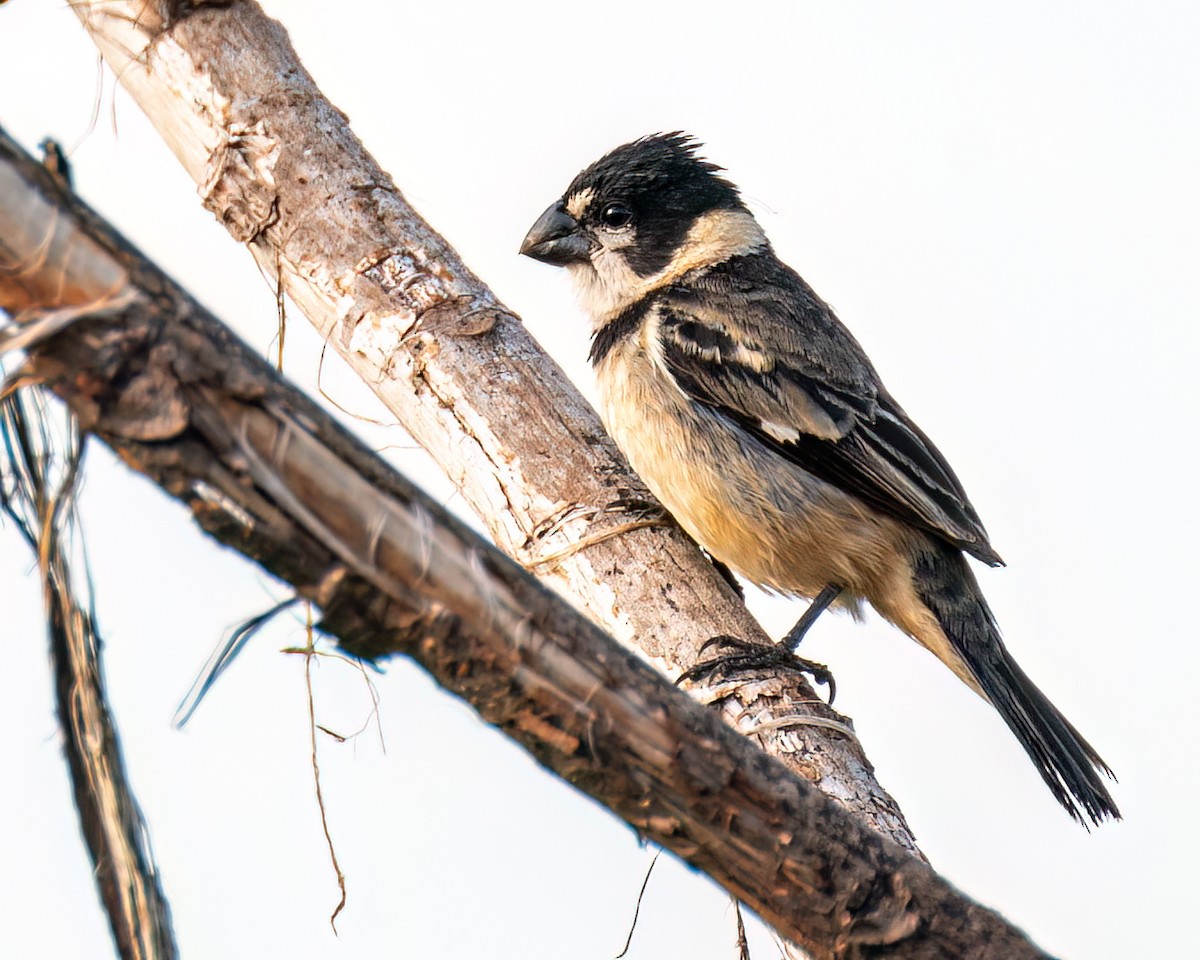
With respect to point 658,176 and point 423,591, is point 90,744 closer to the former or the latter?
point 423,591

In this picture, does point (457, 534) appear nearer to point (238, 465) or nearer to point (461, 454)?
point (238, 465)

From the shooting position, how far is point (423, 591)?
183 cm

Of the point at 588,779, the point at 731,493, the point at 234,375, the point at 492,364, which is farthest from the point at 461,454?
the point at 234,375

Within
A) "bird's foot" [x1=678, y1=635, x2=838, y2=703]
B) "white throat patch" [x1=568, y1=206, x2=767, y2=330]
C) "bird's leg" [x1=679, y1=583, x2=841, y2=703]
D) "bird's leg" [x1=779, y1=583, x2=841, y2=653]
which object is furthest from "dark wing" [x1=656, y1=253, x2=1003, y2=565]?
"bird's foot" [x1=678, y1=635, x2=838, y2=703]

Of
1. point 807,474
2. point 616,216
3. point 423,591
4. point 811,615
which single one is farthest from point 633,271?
point 423,591

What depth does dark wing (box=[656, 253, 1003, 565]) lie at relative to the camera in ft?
14.2

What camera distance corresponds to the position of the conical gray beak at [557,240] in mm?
5012

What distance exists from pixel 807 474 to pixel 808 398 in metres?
0.28

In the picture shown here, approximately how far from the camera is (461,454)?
379cm

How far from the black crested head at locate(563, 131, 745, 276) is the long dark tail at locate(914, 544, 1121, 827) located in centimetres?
159

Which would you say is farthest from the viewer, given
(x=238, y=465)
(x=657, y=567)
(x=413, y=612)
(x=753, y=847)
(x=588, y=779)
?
(x=657, y=567)

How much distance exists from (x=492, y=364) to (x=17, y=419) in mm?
2119

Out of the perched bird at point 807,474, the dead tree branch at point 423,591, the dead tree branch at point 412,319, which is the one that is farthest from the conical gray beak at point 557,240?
the dead tree branch at point 423,591

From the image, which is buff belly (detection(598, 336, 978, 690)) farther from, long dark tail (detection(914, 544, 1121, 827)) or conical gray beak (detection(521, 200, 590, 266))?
conical gray beak (detection(521, 200, 590, 266))
